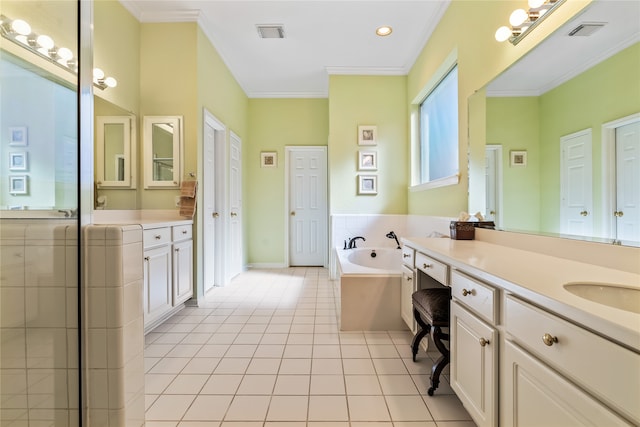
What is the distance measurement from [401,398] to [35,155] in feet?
6.31

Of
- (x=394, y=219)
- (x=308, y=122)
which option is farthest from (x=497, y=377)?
(x=308, y=122)

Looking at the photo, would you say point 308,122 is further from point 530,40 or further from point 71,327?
point 71,327

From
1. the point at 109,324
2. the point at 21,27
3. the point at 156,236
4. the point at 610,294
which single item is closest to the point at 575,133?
the point at 610,294

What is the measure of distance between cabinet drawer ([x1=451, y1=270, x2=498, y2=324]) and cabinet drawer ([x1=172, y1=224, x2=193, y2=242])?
2.19 metres

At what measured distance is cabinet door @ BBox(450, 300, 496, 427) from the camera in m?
0.99

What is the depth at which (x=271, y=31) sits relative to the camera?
2.98 metres

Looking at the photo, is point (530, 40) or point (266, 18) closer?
point (530, 40)

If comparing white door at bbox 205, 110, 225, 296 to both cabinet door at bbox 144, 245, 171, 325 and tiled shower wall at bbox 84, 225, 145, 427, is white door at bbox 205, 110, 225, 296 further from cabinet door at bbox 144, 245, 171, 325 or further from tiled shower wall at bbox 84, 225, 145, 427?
tiled shower wall at bbox 84, 225, 145, 427

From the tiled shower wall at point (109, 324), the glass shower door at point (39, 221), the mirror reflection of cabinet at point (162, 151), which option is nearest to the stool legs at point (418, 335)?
the tiled shower wall at point (109, 324)

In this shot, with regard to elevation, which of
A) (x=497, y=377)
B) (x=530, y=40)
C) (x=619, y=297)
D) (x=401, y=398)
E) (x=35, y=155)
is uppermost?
(x=530, y=40)

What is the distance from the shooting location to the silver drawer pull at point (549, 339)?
0.72 metres

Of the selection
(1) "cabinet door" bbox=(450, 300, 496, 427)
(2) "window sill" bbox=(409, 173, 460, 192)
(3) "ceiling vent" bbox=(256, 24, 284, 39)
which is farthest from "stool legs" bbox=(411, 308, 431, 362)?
(3) "ceiling vent" bbox=(256, 24, 284, 39)

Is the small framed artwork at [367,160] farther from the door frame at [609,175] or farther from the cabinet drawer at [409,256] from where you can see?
the door frame at [609,175]

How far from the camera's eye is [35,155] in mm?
1031
